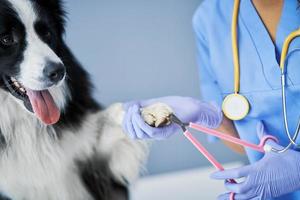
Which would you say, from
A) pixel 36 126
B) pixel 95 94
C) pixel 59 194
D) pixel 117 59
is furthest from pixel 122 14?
pixel 59 194

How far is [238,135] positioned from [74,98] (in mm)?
393

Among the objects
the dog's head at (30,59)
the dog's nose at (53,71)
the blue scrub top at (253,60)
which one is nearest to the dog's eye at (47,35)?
the dog's head at (30,59)

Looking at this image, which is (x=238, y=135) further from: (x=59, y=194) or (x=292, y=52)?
(x=59, y=194)

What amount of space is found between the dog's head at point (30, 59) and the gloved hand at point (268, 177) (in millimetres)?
363

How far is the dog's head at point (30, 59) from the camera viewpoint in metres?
0.76

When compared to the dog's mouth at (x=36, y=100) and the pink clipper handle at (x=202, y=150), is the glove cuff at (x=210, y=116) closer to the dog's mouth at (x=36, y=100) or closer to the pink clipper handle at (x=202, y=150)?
the pink clipper handle at (x=202, y=150)

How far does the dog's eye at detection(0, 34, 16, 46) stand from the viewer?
0.77m

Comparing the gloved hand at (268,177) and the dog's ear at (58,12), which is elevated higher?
the dog's ear at (58,12)

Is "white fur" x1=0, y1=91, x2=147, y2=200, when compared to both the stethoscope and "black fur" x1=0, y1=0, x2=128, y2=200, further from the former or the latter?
the stethoscope

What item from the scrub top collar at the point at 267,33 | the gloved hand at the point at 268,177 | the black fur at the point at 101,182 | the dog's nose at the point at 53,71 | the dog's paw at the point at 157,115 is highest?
the scrub top collar at the point at 267,33

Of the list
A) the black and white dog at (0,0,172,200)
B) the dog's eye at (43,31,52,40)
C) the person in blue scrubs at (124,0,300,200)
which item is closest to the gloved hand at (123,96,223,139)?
the person in blue scrubs at (124,0,300,200)

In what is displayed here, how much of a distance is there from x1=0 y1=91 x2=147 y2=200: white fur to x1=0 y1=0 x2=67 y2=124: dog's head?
0.07 m

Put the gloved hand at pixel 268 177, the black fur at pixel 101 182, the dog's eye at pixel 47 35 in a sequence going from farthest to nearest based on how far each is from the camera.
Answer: the black fur at pixel 101 182
the dog's eye at pixel 47 35
the gloved hand at pixel 268 177

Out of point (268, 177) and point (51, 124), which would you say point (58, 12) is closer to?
point (51, 124)
